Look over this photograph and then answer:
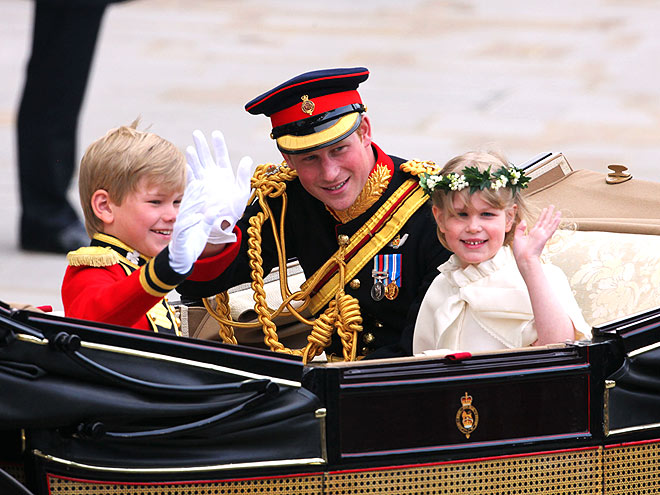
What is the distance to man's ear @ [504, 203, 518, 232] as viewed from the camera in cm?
278

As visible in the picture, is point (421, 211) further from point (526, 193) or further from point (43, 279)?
point (43, 279)

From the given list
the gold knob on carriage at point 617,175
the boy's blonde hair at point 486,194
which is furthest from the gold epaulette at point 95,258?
the gold knob on carriage at point 617,175

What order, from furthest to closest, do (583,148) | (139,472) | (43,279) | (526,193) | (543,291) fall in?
(583,148)
(43,279)
(526,193)
(543,291)
(139,472)

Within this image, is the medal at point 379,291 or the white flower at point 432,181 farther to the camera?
the medal at point 379,291

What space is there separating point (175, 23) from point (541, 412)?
8.63 m

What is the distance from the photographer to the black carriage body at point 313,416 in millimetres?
2309

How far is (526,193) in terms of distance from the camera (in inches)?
141

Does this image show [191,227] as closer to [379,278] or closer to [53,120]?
[379,278]

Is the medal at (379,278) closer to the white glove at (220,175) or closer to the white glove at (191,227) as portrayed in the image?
the white glove at (220,175)

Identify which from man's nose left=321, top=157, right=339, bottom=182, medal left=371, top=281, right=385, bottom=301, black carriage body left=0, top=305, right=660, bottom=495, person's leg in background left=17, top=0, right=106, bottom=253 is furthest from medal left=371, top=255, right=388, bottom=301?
person's leg in background left=17, top=0, right=106, bottom=253

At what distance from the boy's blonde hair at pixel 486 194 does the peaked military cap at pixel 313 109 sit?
0.28 meters

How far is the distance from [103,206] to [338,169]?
580 millimetres

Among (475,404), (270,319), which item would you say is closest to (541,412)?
(475,404)

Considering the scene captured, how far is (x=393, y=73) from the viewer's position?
29.1 feet
